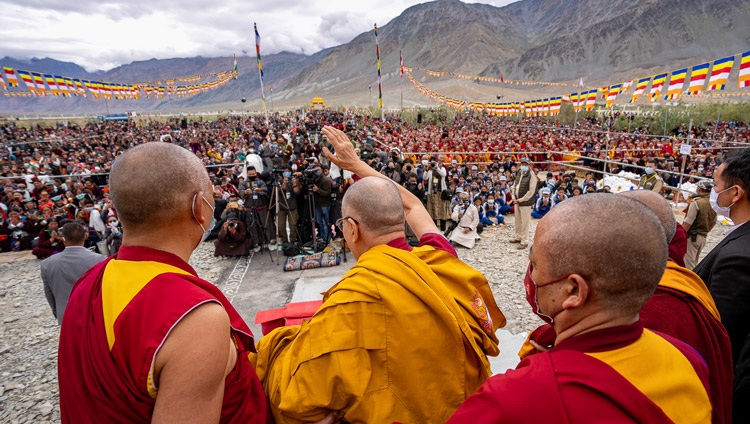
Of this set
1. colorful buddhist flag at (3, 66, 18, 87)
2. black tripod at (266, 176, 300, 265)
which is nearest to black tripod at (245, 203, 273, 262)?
black tripod at (266, 176, 300, 265)

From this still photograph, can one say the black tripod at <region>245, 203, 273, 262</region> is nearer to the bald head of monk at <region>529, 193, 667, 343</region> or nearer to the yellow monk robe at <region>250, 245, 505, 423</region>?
the yellow monk robe at <region>250, 245, 505, 423</region>

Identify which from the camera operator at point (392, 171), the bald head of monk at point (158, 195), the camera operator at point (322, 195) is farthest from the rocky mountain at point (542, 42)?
the bald head of monk at point (158, 195)

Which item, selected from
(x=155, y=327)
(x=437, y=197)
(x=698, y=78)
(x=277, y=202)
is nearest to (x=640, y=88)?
(x=698, y=78)

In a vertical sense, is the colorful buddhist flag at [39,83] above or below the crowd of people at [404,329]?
above

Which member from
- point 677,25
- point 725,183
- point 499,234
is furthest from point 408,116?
point 677,25

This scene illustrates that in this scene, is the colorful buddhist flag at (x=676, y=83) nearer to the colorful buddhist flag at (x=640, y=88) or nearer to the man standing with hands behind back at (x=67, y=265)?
the colorful buddhist flag at (x=640, y=88)

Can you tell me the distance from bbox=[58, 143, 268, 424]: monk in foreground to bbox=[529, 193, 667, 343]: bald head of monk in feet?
3.46

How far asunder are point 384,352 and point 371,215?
2.03 feet

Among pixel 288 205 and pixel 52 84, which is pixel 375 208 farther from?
pixel 52 84

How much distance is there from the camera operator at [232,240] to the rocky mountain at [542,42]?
197 feet

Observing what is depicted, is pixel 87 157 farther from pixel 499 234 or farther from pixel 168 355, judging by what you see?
pixel 168 355

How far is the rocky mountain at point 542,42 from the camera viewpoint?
93562 millimetres

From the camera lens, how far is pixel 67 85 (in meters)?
25.9

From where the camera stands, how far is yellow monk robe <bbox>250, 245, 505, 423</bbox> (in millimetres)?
1417
